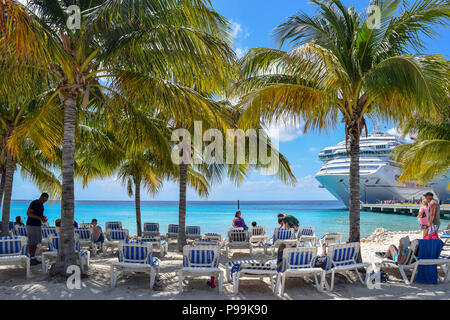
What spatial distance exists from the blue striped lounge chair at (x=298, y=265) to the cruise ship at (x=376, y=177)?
165 ft

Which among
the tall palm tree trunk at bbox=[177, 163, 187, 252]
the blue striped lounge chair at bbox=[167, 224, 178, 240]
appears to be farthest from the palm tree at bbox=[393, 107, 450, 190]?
the blue striped lounge chair at bbox=[167, 224, 178, 240]

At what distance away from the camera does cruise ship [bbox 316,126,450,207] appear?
54594 millimetres

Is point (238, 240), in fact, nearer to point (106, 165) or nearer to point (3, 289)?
point (3, 289)

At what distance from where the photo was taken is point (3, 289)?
604cm

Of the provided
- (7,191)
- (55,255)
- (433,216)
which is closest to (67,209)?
(55,255)

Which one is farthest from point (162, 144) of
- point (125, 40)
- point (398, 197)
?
point (398, 197)

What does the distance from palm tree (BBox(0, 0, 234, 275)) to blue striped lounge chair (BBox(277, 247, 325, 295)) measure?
3332 mm

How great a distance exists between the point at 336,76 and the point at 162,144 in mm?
4503

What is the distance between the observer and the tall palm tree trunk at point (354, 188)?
774cm

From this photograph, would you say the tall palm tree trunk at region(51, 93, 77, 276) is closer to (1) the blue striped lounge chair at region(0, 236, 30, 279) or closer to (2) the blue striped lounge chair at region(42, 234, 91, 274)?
(2) the blue striped lounge chair at region(42, 234, 91, 274)

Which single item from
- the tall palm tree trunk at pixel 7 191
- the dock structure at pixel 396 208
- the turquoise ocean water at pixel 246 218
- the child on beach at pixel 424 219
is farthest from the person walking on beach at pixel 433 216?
the dock structure at pixel 396 208

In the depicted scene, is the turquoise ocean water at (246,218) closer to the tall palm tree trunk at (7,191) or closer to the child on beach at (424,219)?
the tall palm tree trunk at (7,191)

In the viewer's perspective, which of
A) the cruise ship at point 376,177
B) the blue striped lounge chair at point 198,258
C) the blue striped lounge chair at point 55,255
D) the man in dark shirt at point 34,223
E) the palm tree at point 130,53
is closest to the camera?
the palm tree at point 130,53

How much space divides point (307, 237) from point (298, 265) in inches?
198
